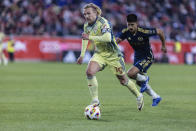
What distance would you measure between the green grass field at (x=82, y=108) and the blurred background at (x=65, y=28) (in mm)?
13356

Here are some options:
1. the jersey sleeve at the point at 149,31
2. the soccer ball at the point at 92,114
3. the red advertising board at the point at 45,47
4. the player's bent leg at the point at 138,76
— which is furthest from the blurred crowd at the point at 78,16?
the soccer ball at the point at 92,114

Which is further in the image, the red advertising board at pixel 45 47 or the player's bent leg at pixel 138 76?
the red advertising board at pixel 45 47

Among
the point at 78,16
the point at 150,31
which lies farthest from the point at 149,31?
the point at 78,16

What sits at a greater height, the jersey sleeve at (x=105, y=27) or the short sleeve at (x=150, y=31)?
the jersey sleeve at (x=105, y=27)

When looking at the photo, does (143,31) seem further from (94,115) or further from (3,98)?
(3,98)

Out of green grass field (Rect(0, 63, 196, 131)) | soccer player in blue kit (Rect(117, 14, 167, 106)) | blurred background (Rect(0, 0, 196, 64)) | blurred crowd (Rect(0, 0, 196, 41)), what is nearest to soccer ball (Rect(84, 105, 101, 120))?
green grass field (Rect(0, 63, 196, 131))

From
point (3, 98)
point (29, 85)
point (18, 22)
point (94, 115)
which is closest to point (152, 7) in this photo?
point (18, 22)

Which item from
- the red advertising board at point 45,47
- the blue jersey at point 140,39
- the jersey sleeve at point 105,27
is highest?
the jersey sleeve at point 105,27

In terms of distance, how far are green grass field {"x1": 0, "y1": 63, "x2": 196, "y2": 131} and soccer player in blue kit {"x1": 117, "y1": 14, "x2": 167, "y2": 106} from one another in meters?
0.46

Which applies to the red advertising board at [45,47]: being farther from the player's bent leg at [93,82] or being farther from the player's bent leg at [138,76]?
the player's bent leg at [93,82]

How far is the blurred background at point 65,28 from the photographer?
100 ft

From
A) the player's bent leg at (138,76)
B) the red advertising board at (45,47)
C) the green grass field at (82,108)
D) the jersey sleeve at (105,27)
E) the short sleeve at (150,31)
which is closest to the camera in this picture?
the green grass field at (82,108)

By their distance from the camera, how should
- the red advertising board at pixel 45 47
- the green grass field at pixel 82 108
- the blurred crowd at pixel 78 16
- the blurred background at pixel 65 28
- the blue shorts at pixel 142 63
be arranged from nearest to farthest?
the green grass field at pixel 82 108 < the blue shorts at pixel 142 63 < the red advertising board at pixel 45 47 < the blurred background at pixel 65 28 < the blurred crowd at pixel 78 16

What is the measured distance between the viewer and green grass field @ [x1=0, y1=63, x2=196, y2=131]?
7965 millimetres
